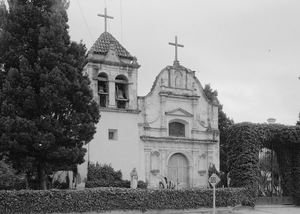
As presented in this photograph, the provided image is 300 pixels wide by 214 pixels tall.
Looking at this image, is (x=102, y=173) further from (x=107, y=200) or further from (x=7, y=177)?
(x=107, y=200)

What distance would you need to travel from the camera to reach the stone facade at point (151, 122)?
3116 cm

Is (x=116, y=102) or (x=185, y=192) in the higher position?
(x=116, y=102)

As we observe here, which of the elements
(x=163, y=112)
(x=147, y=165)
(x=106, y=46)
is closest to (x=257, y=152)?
(x=147, y=165)

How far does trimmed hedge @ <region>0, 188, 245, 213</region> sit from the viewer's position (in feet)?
61.9

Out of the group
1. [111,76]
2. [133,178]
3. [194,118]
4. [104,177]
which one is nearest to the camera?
[133,178]

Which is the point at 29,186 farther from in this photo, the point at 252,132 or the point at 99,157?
the point at 252,132

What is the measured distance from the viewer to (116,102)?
3192 cm

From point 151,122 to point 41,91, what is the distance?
12960 millimetres

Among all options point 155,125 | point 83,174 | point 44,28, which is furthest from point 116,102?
point 44,28

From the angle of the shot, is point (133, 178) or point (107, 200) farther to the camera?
point (133, 178)

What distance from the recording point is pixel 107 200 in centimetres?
2067

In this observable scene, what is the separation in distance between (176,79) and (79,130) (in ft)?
44.8

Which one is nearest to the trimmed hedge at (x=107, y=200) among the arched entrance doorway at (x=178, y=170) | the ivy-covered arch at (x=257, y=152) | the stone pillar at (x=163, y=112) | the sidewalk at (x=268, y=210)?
the sidewalk at (x=268, y=210)

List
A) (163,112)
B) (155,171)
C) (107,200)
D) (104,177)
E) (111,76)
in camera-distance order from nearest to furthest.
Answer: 1. (107,200)
2. (104,177)
3. (111,76)
4. (155,171)
5. (163,112)
